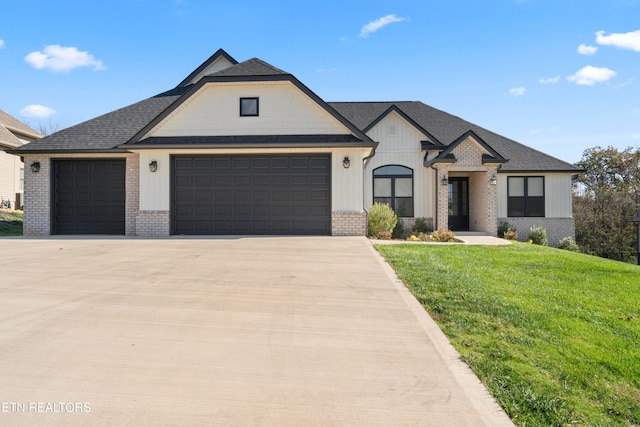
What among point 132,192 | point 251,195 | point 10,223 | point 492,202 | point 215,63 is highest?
point 215,63

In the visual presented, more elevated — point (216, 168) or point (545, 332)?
point (216, 168)


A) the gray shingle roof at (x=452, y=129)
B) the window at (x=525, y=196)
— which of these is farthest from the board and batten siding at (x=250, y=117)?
the window at (x=525, y=196)

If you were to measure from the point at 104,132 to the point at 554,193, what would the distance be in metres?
20.8

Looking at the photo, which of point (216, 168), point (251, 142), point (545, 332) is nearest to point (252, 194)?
point (216, 168)

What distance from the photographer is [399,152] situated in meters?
17.2

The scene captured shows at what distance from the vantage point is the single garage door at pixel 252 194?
13383 millimetres

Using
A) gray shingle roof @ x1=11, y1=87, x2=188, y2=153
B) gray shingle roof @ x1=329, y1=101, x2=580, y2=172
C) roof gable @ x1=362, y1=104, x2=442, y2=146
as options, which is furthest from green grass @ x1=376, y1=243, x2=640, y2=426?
gray shingle roof @ x1=11, y1=87, x2=188, y2=153

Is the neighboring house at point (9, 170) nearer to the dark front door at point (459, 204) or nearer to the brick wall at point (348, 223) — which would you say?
the brick wall at point (348, 223)

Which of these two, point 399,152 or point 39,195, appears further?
point 399,152

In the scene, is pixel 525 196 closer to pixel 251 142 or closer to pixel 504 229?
pixel 504 229

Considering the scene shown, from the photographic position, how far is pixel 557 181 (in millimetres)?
18188

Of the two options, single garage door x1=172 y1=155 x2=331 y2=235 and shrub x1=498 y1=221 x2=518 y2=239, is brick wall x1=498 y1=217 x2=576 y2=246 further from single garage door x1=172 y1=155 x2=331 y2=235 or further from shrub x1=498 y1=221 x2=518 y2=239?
single garage door x1=172 y1=155 x2=331 y2=235

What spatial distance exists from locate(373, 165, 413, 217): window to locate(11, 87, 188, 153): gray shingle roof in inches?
394

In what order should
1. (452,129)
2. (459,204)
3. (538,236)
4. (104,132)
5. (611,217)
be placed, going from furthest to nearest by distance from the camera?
(611,217) → (452,129) → (459,204) → (538,236) → (104,132)
